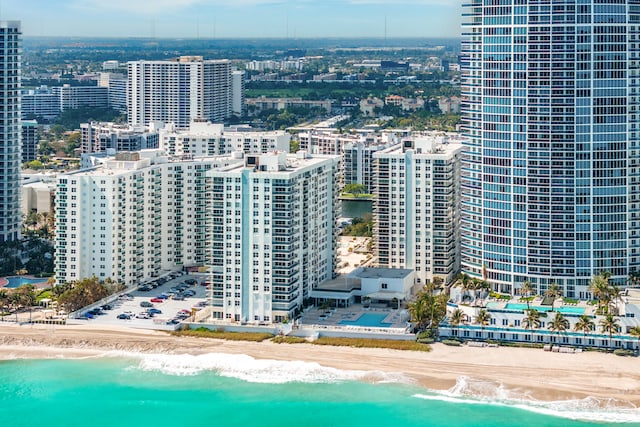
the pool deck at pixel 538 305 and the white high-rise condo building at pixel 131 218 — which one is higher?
the white high-rise condo building at pixel 131 218

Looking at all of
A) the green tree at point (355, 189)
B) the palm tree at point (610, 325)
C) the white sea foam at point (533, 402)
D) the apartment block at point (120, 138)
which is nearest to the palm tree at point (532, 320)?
the palm tree at point (610, 325)

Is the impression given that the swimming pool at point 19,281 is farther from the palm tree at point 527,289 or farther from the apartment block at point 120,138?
the apartment block at point 120,138

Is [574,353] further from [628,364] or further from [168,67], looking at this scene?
[168,67]

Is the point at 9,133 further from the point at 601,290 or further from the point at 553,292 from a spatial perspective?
the point at 601,290

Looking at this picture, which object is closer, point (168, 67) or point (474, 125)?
point (474, 125)

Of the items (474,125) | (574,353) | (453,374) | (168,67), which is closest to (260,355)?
(453,374)

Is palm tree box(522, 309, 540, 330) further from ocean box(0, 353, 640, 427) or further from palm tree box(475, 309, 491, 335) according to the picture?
ocean box(0, 353, 640, 427)

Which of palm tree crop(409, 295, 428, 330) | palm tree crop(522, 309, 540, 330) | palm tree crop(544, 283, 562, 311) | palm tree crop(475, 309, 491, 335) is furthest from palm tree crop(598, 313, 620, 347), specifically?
palm tree crop(409, 295, 428, 330)

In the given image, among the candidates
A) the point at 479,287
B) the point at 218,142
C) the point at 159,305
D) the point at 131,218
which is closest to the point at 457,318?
the point at 479,287
